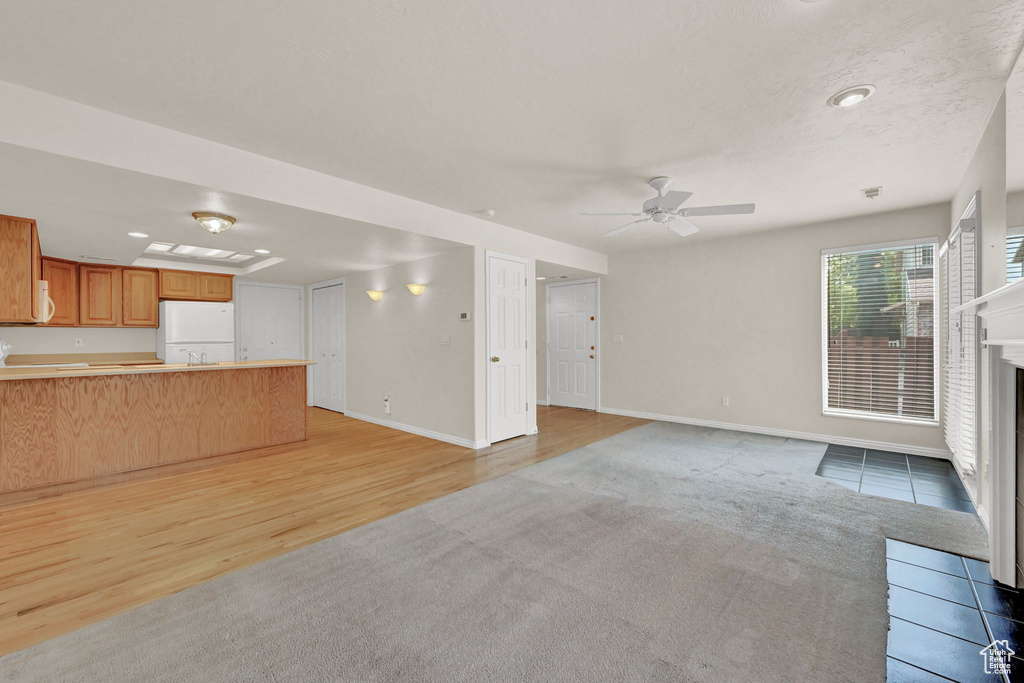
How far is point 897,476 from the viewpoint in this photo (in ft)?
12.6

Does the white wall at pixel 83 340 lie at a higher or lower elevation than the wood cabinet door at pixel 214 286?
lower

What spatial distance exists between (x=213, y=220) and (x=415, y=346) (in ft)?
8.56

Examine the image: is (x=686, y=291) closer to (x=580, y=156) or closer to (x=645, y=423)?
(x=645, y=423)

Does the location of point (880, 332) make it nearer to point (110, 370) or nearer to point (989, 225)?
point (989, 225)

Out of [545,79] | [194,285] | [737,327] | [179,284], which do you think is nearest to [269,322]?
[194,285]

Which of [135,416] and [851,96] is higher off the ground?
[851,96]

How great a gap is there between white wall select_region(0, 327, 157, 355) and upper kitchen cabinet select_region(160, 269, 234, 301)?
794 mm

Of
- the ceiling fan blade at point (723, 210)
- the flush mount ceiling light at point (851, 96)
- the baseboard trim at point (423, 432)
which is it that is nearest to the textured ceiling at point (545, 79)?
the flush mount ceiling light at point (851, 96)

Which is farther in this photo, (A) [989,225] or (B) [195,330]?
(B) [195,330]

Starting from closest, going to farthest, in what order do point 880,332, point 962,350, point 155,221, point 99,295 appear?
point 962,350 < point 155,221 < point 880,332 < point 99,295

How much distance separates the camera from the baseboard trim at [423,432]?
4895 mm

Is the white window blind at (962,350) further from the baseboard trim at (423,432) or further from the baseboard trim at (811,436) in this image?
the baseboard trim at (423,432)

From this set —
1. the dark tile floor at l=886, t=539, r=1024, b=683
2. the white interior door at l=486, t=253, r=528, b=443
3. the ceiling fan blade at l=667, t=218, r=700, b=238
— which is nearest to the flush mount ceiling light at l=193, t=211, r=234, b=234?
the white interior door at l=486, t=253, r=528, b=443

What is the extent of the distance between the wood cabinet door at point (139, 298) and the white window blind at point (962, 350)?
29.4ft
